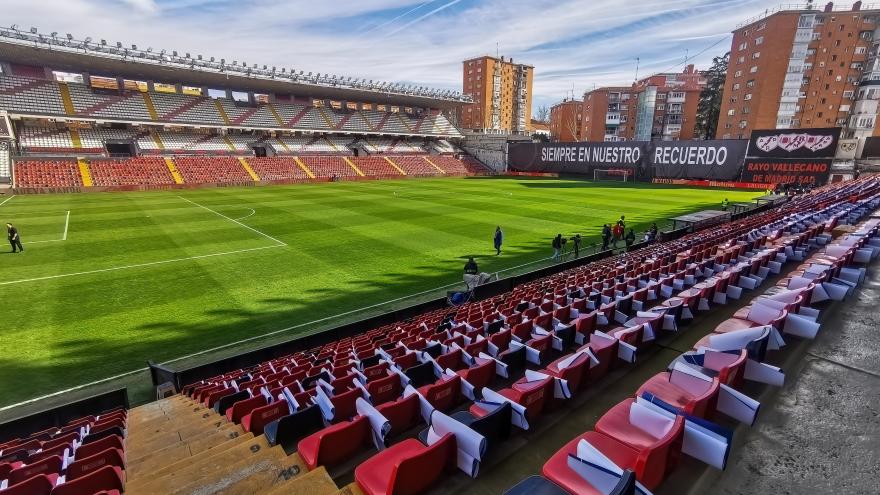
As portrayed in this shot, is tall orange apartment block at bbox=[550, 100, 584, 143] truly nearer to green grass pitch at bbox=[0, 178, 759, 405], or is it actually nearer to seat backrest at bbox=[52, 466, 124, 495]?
green grass pitch at bbox=[0, 178, 759, 405]

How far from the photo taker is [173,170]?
151 feet

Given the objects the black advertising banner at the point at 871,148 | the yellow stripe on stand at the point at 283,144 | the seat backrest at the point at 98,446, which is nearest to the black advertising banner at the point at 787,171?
the black advertising banner at the point at 871,148

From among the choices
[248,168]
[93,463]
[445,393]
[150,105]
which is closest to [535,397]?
[445,393]

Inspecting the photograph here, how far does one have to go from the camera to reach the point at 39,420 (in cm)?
657

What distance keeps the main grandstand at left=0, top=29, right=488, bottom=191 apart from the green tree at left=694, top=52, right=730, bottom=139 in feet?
156

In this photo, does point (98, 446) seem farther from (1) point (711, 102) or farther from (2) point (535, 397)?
(1) point (711, 102)

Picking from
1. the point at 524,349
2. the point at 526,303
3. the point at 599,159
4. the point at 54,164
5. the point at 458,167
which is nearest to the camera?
the point at 524,349

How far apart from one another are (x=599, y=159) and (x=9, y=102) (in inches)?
2698

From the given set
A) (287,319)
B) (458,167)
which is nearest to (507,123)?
(458,167)

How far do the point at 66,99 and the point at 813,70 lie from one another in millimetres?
102845

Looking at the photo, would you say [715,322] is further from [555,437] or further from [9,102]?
[9,102]

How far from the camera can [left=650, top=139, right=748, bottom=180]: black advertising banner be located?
44844mm

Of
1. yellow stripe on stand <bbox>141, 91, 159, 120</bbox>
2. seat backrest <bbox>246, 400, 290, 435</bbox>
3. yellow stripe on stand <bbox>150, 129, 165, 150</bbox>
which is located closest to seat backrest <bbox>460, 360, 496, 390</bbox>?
seat backrest <bbox>246, 400, 290, 435</bbox>

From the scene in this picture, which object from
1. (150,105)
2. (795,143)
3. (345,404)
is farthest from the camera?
(150,105)
